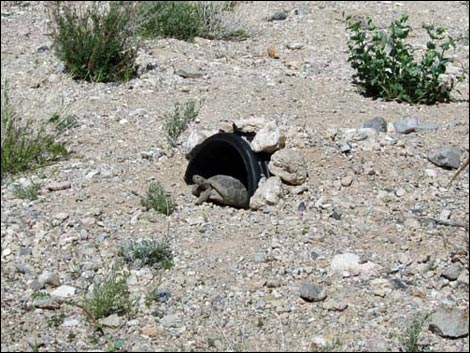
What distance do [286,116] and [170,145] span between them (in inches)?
33.5

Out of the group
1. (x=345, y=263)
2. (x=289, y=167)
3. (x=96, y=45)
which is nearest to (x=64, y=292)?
(x=345, y=263)

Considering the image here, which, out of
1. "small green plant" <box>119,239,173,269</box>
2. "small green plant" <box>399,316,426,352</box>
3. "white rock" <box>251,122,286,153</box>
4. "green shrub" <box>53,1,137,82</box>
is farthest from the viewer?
"green shrub" <box>53,1,137,82</box>

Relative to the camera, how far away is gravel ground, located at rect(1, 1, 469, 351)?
4816mm

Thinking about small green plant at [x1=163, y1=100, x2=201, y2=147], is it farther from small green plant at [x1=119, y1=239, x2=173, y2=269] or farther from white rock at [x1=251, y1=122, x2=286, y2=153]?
small green plant at [x1=119, y1=239, x2=173, y2=269]

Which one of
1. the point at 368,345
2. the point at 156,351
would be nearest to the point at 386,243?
the point at 368,345

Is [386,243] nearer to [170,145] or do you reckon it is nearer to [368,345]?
[368,345]

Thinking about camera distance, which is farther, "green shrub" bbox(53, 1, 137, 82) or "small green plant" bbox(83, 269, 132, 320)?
"green shrub" bbox(53, 1, 137, 82)

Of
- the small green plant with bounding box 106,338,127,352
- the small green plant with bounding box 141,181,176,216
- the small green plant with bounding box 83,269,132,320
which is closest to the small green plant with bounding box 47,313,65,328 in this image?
the small green plant with bounding box 83,269,132,320

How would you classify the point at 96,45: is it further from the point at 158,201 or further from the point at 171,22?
the point at 158,201

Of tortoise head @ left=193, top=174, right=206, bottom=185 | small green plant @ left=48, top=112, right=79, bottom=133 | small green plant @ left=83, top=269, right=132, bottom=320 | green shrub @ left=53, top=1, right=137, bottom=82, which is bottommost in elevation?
small green plant @ left=83, top=269, right=132, bottom=320

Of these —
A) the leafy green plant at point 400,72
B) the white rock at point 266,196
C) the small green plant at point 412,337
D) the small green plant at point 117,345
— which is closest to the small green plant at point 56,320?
the small green plant at point 117,345

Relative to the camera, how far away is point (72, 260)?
5281mm

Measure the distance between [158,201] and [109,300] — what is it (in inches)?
37.6

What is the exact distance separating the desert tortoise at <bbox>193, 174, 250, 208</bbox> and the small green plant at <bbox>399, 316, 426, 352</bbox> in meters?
1.36
